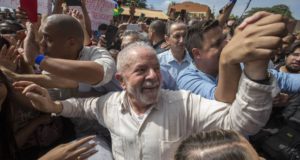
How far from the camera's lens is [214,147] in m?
1.21

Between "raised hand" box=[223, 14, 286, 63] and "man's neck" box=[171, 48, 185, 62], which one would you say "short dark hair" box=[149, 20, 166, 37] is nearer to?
"man's neck" box=[171, 48, 185, 62]

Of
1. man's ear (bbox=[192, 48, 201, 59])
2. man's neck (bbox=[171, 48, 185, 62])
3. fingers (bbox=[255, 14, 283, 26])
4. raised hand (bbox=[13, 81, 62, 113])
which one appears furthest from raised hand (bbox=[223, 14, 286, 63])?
man's neck (bbox=[171, 48, 185, 62])

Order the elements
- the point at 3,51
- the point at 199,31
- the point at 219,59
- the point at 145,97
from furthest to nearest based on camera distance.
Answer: the point at 199,31, the point at 3,51, the point at 145,97, the point at 219,59

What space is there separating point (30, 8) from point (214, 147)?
8.86ft

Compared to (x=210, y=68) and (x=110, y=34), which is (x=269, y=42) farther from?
(x=110, y=34)

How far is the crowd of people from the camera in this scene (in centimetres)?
131

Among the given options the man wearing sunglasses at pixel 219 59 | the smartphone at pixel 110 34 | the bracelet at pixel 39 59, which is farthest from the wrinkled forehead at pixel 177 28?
the bracelet at pixel 39 59

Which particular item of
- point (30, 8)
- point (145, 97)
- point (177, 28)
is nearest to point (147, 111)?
point (145, 97)

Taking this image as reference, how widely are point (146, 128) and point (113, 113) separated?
312mm

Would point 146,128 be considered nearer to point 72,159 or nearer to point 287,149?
point 72,159

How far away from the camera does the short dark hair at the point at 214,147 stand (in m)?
1.16

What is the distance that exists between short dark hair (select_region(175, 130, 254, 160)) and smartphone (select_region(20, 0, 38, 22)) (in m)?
2.45

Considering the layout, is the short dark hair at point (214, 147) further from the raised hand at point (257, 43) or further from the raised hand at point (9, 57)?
the raised hand at point (9, 57)

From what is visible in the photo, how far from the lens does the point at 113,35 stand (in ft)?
19.9
